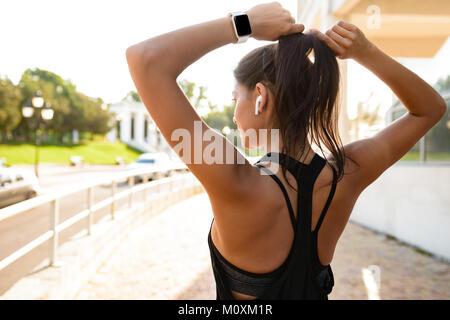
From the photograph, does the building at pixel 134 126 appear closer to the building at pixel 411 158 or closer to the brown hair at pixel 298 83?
the building at pixel 411 158

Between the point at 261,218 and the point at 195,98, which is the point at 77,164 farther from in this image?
the point at 261,218

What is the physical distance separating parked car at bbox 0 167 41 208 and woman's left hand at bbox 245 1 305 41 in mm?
10566

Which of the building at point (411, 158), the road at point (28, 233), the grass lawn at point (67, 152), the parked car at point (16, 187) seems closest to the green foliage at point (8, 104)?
the grass lawn at point (67, 152)

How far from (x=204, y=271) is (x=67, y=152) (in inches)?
1877

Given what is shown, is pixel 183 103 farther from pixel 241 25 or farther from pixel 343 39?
pixel 343 39

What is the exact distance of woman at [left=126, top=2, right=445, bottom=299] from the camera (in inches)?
34.6

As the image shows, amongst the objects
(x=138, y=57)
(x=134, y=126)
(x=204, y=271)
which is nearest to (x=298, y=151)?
(x=138, y=57)

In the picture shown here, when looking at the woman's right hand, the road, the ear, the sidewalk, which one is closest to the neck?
the ear

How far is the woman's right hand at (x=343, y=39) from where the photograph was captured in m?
1.07

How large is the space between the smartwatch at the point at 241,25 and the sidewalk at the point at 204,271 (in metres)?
3.81

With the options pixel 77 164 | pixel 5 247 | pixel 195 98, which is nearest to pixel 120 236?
pixel 5 247

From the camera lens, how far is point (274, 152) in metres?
1.08
